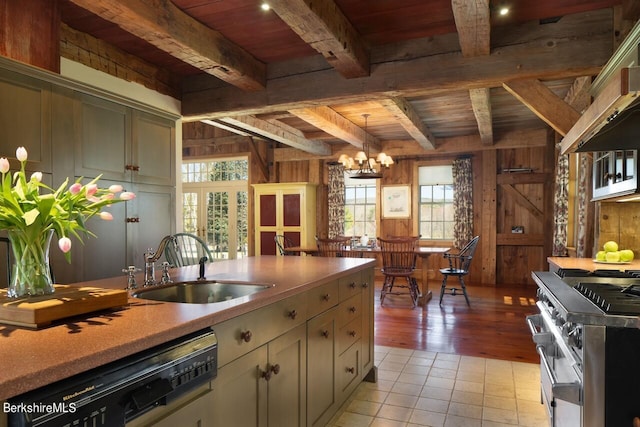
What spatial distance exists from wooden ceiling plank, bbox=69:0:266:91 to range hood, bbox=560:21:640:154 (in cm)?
232

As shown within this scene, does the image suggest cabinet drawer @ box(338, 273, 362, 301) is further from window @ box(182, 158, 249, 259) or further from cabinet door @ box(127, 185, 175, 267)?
window @ box(182, 158, 249, 259)

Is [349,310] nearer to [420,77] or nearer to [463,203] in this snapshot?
[420,77]

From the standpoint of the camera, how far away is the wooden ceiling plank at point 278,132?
534cm

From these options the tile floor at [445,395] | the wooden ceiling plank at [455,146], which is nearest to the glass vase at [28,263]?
the tile floor at [445,395]

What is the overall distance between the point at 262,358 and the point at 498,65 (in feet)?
8.78

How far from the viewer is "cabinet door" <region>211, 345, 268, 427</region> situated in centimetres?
137

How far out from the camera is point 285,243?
299 inches

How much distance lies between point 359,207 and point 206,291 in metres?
6.11

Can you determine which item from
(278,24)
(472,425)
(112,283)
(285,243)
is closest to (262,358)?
(112,283)

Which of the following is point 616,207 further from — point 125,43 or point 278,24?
point 125,43

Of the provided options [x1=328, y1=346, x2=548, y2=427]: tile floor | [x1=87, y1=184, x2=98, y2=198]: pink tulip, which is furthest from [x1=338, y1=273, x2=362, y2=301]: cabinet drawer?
[x1=87, y1=184, x2=98, y2=198]: pink tulip

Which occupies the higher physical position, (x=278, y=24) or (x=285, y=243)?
(x=278, y=24)

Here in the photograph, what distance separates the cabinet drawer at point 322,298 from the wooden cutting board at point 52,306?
93cm

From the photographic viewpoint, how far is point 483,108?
4629 mm
